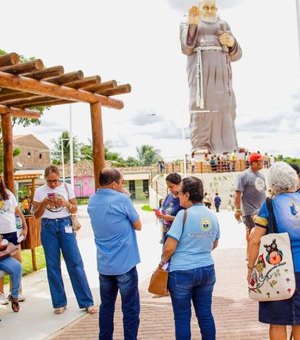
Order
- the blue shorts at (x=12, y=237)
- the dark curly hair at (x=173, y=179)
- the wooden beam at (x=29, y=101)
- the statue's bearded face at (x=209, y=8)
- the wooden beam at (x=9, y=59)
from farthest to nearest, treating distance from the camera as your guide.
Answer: the statue's bearded face at (x=209, y=8) < the wooden beam at (x=29, y=101) < the blue shorts at (x=12, y=237) < the dark curly hair at (x=173, y=179) < the wooden beam at (x=9, y=59)

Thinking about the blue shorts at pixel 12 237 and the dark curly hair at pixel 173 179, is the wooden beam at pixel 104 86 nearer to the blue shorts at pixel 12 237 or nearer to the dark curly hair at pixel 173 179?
the dark curly hair at pixel 173 179

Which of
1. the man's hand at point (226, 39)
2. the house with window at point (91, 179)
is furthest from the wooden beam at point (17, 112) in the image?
the house with window at point (91, 179)

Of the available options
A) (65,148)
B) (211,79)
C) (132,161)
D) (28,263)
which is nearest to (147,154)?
(132,161)

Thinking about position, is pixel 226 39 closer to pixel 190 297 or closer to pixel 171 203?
pixel 171 203

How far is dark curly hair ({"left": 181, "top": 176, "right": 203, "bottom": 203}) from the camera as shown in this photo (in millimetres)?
3432

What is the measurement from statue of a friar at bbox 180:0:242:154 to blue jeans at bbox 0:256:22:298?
25.4 metres

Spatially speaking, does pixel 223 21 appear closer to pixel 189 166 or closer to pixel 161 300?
pixel 189 166

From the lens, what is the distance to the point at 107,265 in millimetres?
3818

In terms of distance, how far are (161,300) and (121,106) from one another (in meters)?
2.94

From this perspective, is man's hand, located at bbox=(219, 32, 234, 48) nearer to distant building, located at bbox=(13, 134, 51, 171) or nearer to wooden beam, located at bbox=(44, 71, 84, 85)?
wooden beam, located at bbox=(44, 71, 84, 85)

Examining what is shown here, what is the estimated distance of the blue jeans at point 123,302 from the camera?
3844mm

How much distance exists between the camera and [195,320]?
4758mm

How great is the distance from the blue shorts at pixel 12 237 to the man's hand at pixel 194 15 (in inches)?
954

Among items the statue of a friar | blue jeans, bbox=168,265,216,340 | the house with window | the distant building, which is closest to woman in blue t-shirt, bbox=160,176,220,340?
blue jeans, bbox=168,265,216,340
